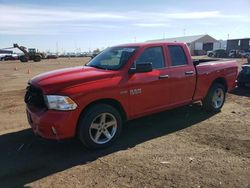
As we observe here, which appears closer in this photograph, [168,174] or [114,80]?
[168,174]

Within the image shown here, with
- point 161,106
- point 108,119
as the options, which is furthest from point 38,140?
point 161,106

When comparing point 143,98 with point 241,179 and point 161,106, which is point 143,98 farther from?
point 241,179

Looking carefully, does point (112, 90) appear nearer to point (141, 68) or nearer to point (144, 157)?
point (141, 68)

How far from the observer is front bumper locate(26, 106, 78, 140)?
5.15 m

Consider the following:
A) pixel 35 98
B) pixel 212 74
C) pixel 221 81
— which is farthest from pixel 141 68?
pixel 221 81

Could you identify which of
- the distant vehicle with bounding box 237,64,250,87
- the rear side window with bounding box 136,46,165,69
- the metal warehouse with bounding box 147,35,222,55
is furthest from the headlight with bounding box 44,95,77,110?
the metal warehouse with bounding box 147,35,222,55

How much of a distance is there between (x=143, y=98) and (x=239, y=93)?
6.38 meters

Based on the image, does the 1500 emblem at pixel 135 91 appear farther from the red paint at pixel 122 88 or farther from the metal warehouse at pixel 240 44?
the metal warehouse at pixel 240 44

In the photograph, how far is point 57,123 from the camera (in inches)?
202

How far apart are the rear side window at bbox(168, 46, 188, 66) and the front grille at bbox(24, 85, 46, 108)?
297 centimetres

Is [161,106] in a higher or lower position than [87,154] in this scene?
higher

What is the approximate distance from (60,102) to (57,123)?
13.5 inches

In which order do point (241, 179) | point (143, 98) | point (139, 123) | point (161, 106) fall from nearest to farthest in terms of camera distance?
point (241, 179), point (143, 98), point (161, 106), point (139, 123)

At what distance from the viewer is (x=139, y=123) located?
734cm
